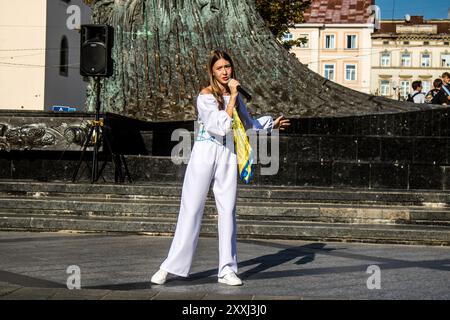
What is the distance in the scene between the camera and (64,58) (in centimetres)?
3997

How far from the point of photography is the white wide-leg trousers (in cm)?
578

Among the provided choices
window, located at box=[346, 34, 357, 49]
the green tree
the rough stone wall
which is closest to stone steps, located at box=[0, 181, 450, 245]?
the rough stone wall

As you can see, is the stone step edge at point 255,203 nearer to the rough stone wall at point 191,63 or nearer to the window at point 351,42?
the rough stone wall at point 191,63

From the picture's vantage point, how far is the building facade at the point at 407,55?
7788cm

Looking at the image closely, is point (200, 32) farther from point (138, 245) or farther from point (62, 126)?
point (138, 245)

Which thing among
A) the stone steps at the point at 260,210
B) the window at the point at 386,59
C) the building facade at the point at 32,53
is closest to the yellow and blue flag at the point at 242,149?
the stone steps at the point at 260,210

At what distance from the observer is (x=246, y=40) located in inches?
584

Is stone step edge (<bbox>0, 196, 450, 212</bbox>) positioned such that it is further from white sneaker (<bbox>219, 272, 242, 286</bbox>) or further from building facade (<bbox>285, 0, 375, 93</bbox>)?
building facade (<bbox>285, 0, 375, 93</bbox>)

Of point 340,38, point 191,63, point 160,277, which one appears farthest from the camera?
point 340,38

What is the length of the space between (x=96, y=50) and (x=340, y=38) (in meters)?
62.9

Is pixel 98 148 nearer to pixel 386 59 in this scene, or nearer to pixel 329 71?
pixel 329 71

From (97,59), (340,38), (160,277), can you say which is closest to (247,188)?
(97,59)

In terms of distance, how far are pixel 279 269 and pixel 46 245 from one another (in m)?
2.55

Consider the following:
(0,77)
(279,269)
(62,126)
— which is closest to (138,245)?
(279,269)
